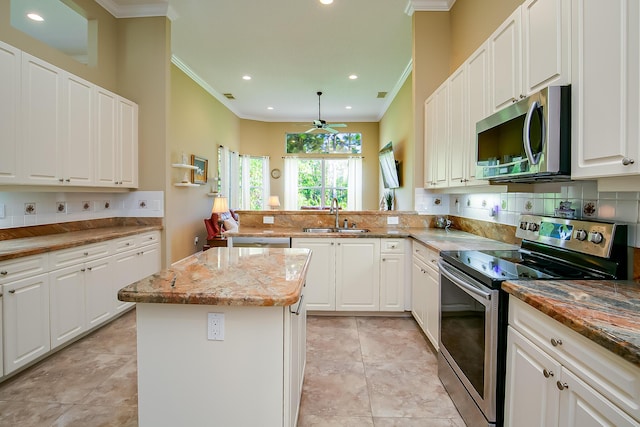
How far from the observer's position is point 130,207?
3814mm

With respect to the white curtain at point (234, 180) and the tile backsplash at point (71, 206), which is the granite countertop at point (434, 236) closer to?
the tile backsplash at point (71, 206)

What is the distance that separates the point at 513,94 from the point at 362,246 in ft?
6.08

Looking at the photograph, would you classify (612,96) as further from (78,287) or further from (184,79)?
(184,79)

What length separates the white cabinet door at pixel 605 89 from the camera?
1134 mm

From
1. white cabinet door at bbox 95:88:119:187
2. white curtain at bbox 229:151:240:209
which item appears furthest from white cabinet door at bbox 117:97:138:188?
white curtain at bbox 229:151:240:209

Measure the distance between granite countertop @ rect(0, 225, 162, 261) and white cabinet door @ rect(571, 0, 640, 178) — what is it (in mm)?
3282

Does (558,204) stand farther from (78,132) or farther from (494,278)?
(78,132)

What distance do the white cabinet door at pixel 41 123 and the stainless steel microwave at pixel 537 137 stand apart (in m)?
3.42

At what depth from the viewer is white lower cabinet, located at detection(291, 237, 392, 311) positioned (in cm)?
327

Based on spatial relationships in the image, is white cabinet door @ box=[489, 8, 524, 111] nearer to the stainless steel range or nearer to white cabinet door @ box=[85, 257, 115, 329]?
the stainless steel range

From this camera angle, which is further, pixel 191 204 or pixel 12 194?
pixel 191 204

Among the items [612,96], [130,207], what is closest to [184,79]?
[130,207]

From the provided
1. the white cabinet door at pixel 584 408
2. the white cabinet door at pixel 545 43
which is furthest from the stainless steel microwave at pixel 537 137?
the white cabinet door at pixel 584 408

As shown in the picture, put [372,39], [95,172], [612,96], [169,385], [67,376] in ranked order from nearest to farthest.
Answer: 1. [612,96]
2. [169,385]
3. [67,376]
4. [95,172]
5. [372,39]
